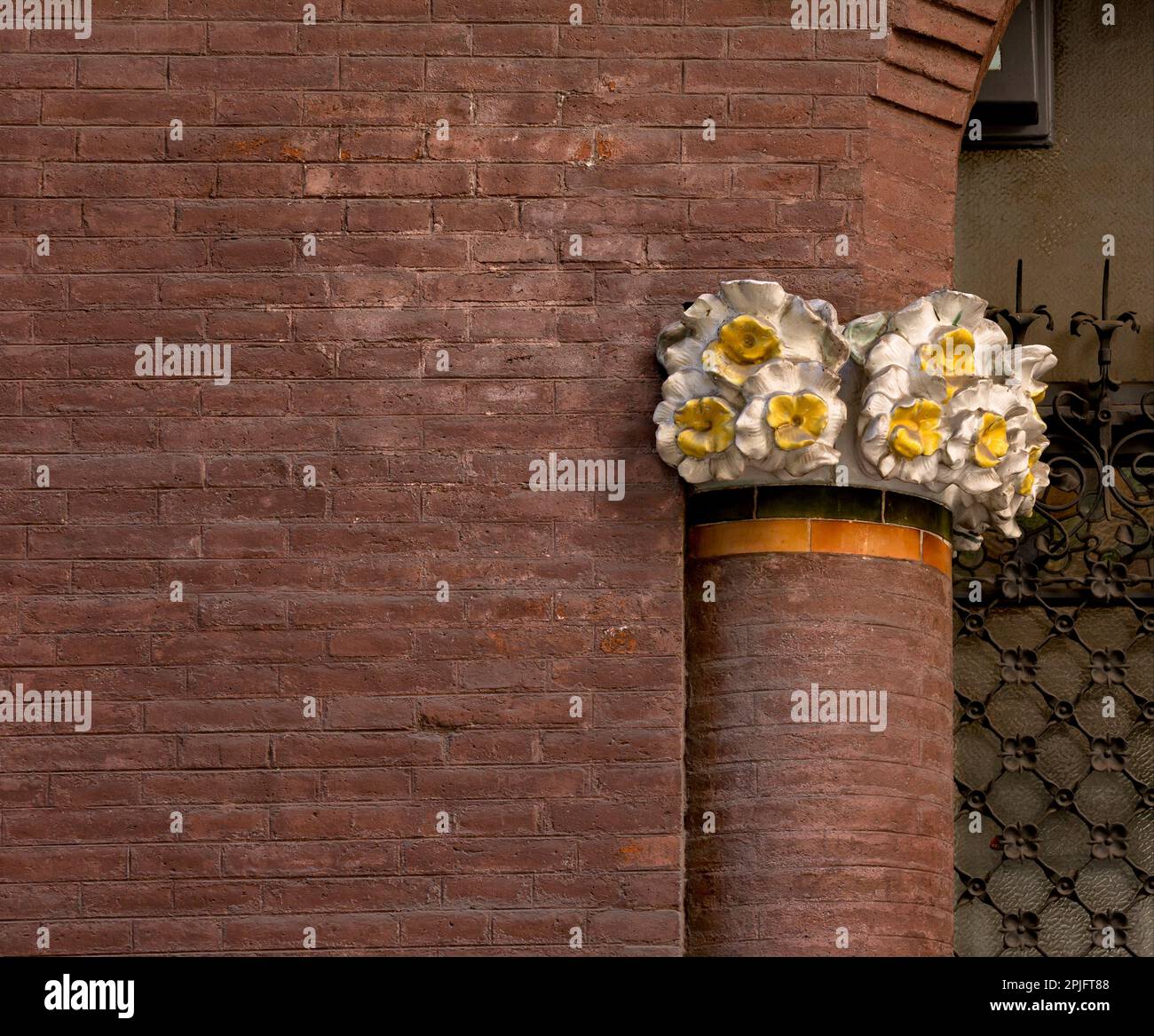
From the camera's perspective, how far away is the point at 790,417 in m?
6.33

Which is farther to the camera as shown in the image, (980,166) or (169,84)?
(980,166)

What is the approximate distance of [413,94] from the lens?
6660 millimetres

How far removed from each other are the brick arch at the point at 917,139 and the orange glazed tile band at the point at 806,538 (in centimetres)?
76

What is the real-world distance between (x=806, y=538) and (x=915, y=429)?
481 millimetres

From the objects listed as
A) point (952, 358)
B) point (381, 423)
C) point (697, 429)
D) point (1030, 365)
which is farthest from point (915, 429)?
point (381, 423)

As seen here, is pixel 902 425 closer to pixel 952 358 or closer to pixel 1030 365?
pixel 952 358

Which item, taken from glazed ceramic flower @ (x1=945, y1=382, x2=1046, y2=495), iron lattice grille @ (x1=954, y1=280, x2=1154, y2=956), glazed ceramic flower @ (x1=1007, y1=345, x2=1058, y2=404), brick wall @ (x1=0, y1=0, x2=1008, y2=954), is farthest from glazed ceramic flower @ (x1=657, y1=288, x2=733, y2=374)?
iron lattice grille @ (x1=954, y1=280, x2=1154, y2=956)

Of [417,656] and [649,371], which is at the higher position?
[649,371]

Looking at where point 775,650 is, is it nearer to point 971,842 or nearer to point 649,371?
point 649,371

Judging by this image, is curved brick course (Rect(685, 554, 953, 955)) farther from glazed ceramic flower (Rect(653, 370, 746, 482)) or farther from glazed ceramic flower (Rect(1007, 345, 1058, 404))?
glazed ceramic flower (Rect(1007, 345, 1058, 404))

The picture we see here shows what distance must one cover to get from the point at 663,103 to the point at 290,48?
4.02 ft

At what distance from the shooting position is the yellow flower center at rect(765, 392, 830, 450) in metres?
6.32

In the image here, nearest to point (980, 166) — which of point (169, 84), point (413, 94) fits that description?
point (413, 94)
